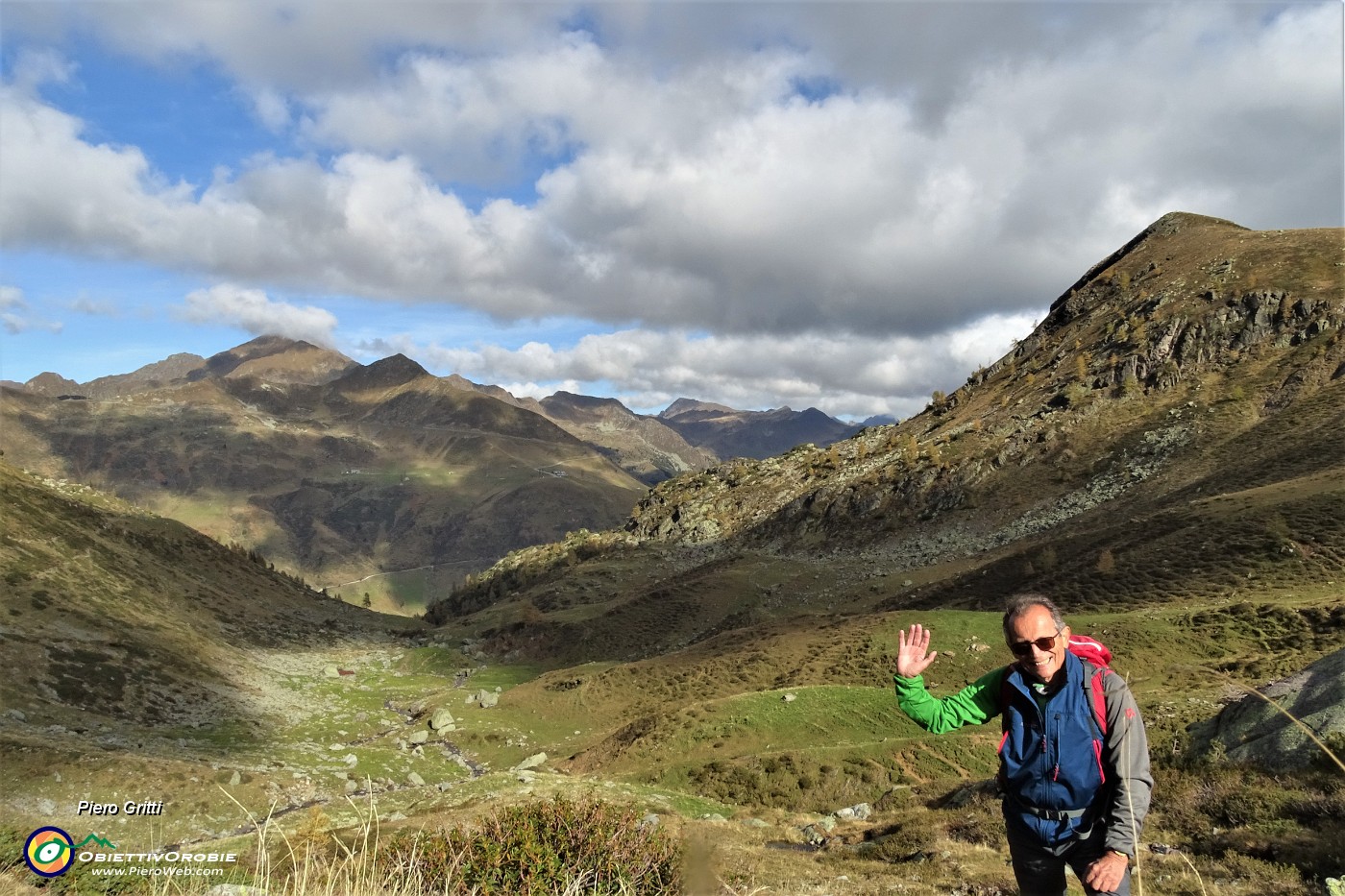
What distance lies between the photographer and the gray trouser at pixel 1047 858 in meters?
5.68

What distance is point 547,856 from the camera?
25.4ft

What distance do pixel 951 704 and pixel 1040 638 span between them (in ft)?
4.33

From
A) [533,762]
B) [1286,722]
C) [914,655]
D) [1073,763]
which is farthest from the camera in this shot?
[533,762]

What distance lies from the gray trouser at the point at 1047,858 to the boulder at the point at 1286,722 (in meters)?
7.46

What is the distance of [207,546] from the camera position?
69.7 m

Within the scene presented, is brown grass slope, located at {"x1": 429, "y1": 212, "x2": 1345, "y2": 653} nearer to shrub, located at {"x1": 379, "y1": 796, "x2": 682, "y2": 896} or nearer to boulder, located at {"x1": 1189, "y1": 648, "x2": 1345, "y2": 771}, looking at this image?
boulder, located at {"x1": 1189, "y1": 648, "x2": 1345, "y2": 771}

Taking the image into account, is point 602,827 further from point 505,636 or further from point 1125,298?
point 1125,298

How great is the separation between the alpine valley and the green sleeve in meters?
1.98

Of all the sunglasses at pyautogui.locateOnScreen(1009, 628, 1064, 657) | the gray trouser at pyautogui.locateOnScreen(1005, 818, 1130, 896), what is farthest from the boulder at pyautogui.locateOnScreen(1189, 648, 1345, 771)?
the sunglasses at pyautogui.locateOnScreen(1009, 628, 1064, 657)

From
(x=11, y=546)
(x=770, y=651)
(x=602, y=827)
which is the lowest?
(x=770, y=651)

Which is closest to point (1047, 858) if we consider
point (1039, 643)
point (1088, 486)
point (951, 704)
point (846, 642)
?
point (951, 704)

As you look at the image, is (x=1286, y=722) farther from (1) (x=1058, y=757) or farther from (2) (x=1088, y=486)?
(2) (x=1088, y=486)

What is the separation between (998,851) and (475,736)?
31.9 meters

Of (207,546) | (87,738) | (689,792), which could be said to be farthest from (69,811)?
(207,546)
